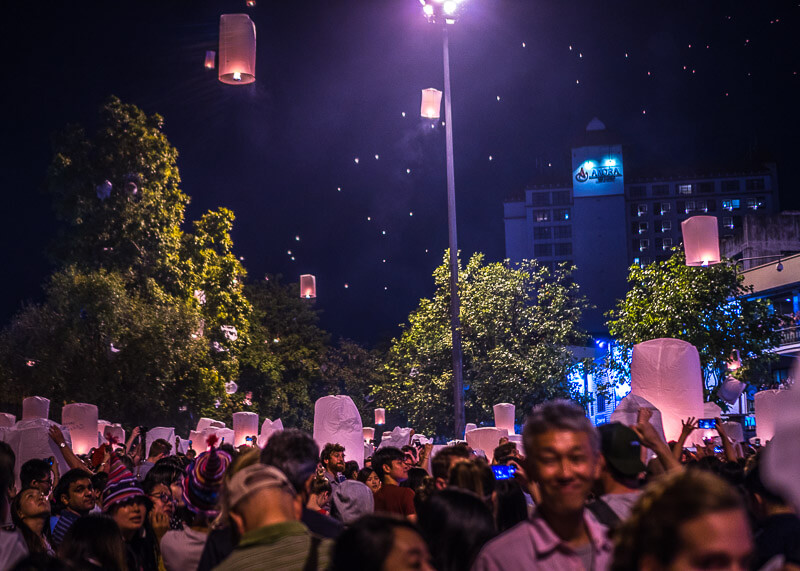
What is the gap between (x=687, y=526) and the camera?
195cm

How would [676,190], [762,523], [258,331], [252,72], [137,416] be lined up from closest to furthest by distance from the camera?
1. [762,523]
2. [252,72]
3. [137,416]
4. [258,331]
5. [676,190]

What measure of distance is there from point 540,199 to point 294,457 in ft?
319

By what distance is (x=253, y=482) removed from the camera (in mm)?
3031

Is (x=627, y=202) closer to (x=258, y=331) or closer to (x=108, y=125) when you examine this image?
(x=258, y=331)

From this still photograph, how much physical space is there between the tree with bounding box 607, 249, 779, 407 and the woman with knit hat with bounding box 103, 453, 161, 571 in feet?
66.9

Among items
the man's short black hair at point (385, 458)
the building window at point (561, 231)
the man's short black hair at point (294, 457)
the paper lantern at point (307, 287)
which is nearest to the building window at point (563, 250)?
the building window at point (561, 231)

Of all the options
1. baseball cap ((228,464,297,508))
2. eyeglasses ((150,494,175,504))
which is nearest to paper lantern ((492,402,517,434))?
eyeglasses ((150,494,175,504))

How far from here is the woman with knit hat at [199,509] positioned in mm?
4219

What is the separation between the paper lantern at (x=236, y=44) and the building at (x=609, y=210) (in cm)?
7449

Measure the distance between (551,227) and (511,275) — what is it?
67453 millimetres

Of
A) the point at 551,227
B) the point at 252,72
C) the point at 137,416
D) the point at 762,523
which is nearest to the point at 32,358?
the point at 137,416

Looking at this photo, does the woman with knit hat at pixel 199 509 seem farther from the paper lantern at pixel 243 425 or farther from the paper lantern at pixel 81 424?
the paper lantern at pixel 243 425

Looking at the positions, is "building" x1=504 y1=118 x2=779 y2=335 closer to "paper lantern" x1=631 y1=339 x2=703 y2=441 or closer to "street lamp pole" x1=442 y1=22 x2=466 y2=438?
"street lamp pole" x1=442 y1=22 x2=466 y2=438

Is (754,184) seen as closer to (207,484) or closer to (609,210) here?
(609,210)
